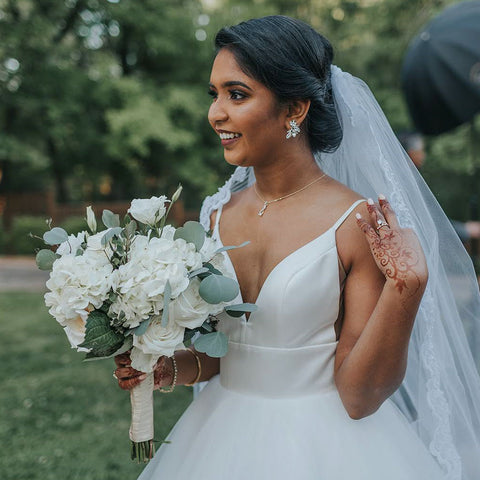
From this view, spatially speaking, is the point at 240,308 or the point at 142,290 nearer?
the point at 142,290

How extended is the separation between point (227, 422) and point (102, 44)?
17352 millimetres

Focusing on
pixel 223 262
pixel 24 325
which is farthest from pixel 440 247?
pixel 24 325

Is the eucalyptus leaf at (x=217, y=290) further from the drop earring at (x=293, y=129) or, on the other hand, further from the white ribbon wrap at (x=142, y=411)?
the drop earring at (x=293, y=129)

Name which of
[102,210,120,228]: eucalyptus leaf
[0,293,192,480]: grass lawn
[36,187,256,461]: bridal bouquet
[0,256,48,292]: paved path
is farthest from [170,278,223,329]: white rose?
[0,256,48,292]: paved path

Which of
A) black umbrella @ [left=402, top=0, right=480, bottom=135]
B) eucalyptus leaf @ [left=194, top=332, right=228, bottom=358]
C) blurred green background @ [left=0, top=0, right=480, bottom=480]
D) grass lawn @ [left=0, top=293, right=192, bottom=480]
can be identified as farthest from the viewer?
blurred green background @ [left=0, top=0, right=480, bottom=480]

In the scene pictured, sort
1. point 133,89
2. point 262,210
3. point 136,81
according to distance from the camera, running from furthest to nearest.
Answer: point 136,81 → point 133,89 → point 262,210

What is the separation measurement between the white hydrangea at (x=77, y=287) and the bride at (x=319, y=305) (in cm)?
21

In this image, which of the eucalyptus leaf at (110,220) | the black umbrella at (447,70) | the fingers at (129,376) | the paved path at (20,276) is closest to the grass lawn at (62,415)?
the fingers at (129,376)

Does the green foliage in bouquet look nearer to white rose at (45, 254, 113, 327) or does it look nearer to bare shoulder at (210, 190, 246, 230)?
white rose at (45, 254, 113, 327)

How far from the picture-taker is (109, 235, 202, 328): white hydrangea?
1.64 metres

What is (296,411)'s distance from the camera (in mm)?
1868

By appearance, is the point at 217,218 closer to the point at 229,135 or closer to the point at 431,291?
the point at 229,135

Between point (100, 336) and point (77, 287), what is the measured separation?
154 mm

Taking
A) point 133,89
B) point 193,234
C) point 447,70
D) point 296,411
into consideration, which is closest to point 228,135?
point 193,234
